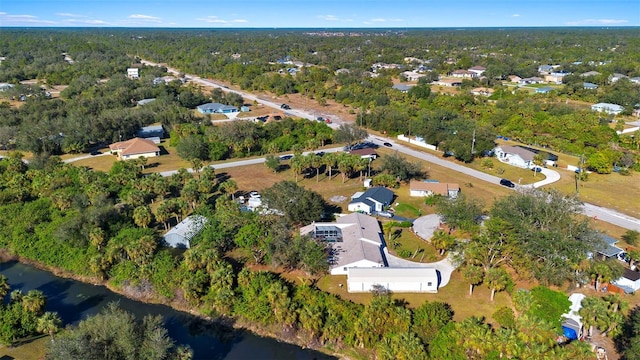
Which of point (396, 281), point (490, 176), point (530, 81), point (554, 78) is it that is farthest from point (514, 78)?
point (396, 281)

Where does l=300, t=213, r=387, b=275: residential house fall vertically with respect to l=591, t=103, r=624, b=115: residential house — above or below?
below

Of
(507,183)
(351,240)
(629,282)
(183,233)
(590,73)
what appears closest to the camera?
(629,282)

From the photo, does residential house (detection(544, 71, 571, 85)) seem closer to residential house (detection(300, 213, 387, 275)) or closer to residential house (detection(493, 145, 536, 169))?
residential house (detection(493, 145, 536, 169))

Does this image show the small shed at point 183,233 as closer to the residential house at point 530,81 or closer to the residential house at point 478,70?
the residential house at point 530,81

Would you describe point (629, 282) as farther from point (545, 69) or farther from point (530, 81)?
point (545, 69)

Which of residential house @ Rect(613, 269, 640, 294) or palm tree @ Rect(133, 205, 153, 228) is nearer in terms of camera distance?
residential house @ Rect(613, 269, 640, 294)

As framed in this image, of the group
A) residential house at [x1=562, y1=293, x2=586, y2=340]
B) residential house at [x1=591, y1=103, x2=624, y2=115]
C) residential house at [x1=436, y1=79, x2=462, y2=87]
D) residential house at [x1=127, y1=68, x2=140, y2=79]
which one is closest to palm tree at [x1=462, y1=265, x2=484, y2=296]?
residential house at [x1=562, y1=293, x2=586, y2=340]

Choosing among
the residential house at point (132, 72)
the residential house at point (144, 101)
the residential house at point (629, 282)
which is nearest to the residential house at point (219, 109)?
the residential house at point (144, 101)
